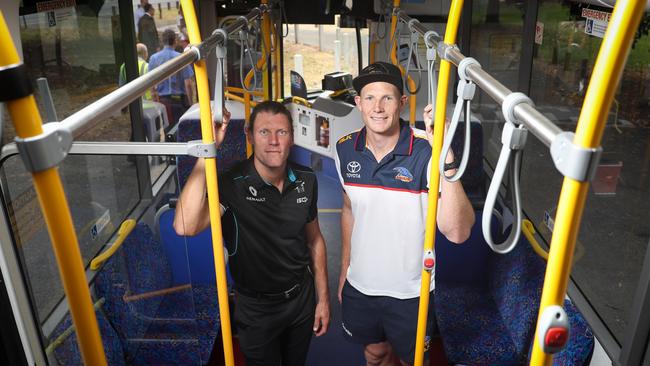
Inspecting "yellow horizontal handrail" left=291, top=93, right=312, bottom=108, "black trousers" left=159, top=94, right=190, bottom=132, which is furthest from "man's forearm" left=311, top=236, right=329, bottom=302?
"black trousers" left=159, top=94, right=190, bottom=132

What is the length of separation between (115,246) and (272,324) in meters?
0.95

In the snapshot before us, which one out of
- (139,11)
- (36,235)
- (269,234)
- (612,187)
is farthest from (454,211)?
(139,11)

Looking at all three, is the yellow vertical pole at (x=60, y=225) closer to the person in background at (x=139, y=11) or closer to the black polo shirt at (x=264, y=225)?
the black polo shirt at (x=264, y=225)

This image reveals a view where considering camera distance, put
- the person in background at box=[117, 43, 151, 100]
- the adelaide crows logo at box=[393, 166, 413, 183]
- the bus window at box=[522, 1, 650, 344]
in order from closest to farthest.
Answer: the adelaide crows logo at box=[393, 166, 413, 183] < the person in background at box=[117, 43, 151, 100] < the bus window at box=[522, 1, 650, 344]

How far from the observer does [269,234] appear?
9.57 ft

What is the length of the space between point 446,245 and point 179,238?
6.45ft

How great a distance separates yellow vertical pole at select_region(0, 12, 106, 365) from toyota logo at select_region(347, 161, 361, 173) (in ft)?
6.81

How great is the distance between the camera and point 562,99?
1034cm

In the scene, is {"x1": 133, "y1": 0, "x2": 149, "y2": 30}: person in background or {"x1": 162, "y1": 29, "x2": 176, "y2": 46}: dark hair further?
{"x1": 133, "y1": 0, "x2": 149, "y2": 30}: person in background

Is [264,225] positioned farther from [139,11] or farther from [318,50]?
[318,50]

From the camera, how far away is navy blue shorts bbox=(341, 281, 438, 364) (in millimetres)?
3014

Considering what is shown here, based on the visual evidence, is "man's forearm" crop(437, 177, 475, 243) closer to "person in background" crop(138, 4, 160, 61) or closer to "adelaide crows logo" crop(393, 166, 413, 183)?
"adelaide crows logo" crop(393, 166, 413, 183)

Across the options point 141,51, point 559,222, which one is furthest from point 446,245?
point 141,51

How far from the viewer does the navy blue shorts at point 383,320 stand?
301 cm
